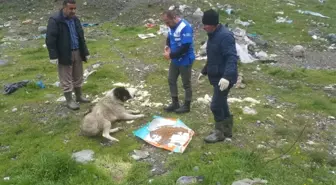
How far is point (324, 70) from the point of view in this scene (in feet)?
39.2

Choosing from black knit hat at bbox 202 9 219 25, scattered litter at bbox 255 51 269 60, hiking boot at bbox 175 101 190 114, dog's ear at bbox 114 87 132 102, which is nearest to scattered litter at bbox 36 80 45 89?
dog's ear at bbox 114 87 132 102

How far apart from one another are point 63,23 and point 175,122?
3.18m

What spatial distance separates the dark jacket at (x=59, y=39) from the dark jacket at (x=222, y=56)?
324cm

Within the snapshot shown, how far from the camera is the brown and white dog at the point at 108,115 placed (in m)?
7.13

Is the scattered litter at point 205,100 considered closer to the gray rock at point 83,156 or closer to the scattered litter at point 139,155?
the scattered litter at point 139,155

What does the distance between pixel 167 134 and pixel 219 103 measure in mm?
1297

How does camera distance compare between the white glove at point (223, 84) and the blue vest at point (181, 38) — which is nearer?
the white glove at point (223, 84)

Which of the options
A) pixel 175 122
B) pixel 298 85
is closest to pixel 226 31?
pixel 175 122

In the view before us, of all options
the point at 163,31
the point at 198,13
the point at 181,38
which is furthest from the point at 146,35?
the point at 181,38

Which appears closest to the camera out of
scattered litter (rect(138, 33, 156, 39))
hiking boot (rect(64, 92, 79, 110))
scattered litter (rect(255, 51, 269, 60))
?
hiking boot (rect(64, 92, 79, 110))

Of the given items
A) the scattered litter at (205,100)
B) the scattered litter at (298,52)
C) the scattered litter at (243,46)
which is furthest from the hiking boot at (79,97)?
the scattered litter at (298,52)

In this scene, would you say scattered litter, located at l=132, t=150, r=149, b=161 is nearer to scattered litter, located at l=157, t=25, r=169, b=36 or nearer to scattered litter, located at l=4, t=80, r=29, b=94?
scattered litter, located at l=4, t=80, r=29, b=94

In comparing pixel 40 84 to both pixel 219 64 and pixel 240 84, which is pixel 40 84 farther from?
pixel 219 64

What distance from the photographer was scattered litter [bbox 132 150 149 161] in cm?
656
